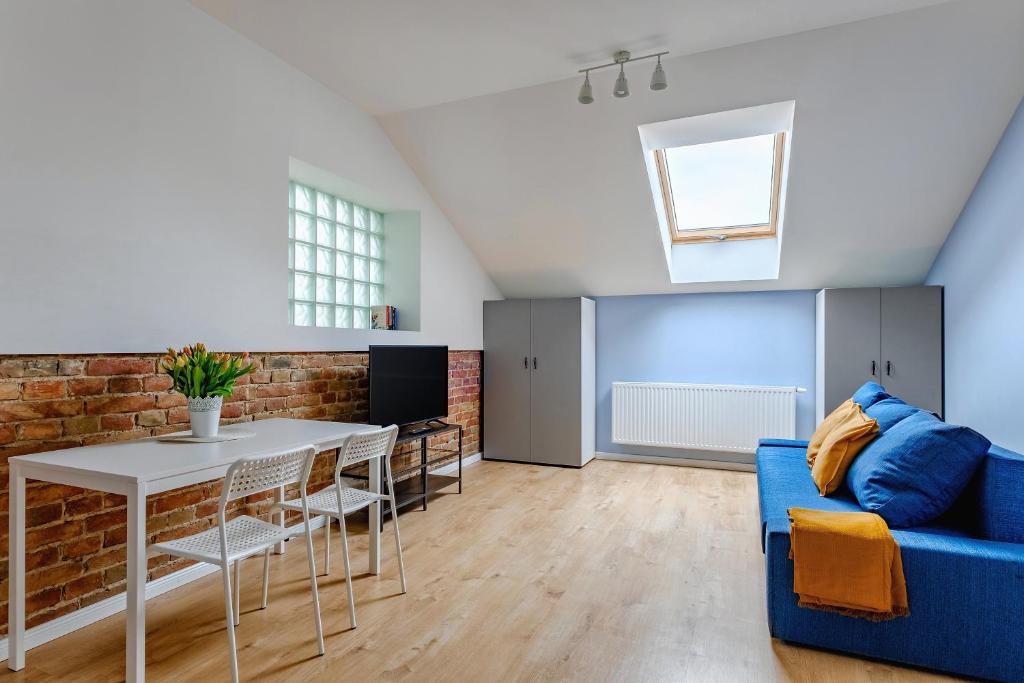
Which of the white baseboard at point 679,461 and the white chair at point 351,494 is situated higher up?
the white chair at point 351,494

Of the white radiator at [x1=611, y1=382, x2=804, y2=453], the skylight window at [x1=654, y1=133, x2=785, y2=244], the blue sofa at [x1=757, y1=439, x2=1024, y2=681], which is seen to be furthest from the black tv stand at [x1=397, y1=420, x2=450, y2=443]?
the skylight window at [x1=654, y1=133, x2=785, y2=244]

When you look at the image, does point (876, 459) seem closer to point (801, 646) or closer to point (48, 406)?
point (801, 646)

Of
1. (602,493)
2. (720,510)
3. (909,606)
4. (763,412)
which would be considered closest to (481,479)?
(602,493)

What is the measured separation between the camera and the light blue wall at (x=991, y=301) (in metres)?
3.15

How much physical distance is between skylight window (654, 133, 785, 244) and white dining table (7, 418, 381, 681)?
362 centimetres

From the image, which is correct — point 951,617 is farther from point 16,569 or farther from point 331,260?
point 331,260

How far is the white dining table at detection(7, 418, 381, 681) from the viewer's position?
1.85 m

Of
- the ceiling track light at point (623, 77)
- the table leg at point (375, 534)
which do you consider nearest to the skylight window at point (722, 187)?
the ceiling track light at point (623, 77)

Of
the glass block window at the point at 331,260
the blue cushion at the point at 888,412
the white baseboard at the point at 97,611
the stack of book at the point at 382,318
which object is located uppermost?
the glass block window at the point at 331,260

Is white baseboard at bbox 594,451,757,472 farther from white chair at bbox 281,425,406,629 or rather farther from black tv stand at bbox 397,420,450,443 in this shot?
white chair at bbox 281,425,406,629

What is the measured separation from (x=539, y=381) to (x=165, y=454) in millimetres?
3718

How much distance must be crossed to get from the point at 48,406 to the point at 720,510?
3.91 metres

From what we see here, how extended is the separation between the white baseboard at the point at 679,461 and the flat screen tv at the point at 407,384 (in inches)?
79.9

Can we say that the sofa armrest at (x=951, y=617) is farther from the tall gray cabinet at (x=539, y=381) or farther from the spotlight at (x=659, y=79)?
the tall gray cabinet at (x=539, y=381)
